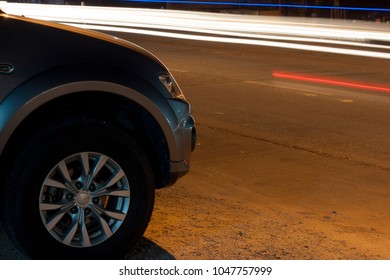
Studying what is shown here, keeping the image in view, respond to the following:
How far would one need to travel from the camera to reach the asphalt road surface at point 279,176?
5777 mm

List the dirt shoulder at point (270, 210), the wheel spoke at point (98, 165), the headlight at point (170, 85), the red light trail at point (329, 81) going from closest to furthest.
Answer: the wheel spoke at point (98, 165), the headlight at point (170, 85), the dirt shoulder at point (270, 210), the red light trail at point (329, 81)

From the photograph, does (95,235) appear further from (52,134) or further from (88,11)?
(88,11)

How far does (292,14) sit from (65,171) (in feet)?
96.1

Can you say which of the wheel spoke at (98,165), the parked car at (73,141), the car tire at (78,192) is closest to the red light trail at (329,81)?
the parked car at (73,141)

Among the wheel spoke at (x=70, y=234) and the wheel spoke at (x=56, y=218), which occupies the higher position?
the wheel spoke at (x=56, y=218)

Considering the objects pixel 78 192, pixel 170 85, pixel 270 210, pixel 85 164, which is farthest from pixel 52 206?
pixel 270 210

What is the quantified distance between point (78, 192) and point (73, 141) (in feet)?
1.06

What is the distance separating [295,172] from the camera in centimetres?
801

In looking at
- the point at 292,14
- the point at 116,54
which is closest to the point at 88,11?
the point at 292,14

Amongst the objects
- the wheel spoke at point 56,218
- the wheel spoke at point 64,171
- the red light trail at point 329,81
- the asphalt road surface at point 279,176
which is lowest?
the red light trail at point 329,81

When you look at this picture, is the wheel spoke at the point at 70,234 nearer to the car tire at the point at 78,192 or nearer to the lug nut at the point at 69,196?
the car tire at the point at 78,192

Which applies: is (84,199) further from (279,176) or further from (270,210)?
(279,176)

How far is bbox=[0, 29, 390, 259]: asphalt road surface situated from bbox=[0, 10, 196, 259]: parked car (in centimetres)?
49

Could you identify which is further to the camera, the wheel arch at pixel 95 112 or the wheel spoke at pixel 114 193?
the wheel spoke at pixel 114 193
